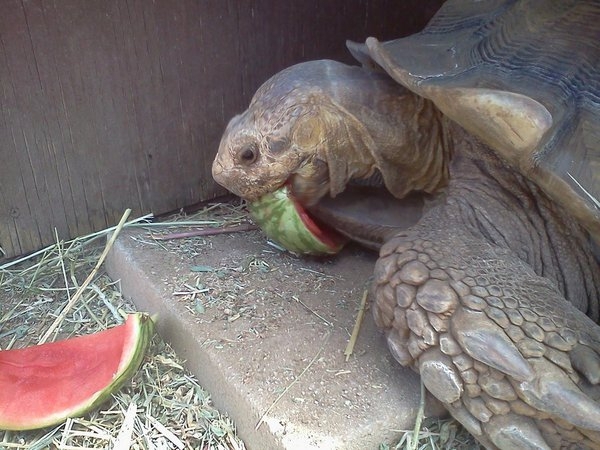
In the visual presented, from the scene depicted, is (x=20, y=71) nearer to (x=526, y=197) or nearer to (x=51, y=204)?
(x=51, y=204)

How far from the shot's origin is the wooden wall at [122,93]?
213 cm

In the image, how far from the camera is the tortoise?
135cm

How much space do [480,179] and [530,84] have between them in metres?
0.37

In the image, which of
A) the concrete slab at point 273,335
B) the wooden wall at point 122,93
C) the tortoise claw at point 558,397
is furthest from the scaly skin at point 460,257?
the wooden wall at point 122,93

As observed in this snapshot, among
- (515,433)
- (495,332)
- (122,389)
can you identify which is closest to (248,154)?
(122,389)

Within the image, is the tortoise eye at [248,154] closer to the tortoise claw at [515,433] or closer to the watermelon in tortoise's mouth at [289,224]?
the watermelon in tortoise's mouth at [289,224]

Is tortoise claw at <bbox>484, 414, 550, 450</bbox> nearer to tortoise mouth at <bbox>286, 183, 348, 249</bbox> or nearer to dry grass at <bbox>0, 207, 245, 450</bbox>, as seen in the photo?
dry grass at <bbox>0, 207, 245, 450</bbox>

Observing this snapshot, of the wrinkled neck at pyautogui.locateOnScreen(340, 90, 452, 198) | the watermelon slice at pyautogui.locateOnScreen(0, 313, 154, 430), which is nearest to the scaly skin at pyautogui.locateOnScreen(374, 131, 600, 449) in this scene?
the wrinkled neck at pyautogui.locateOnScreen(340, 90, 452, 198)

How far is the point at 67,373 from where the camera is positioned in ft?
5.76

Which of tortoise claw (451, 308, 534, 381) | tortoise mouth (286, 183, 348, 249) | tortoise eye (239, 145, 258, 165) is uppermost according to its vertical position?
tortoise eye (239, 145, 258, 165)

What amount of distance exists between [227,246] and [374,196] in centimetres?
56

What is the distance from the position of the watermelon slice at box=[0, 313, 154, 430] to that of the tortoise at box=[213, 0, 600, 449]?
60 centimetres

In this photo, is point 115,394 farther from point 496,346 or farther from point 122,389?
point 496,346

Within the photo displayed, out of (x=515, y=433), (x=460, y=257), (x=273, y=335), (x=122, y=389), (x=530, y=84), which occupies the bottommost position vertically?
(x=122, y=389)
